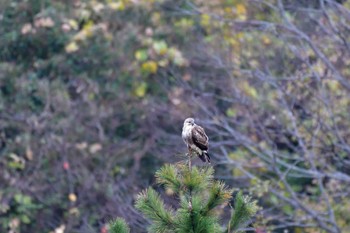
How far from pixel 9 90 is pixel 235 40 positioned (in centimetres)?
322

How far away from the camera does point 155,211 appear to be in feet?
16.6

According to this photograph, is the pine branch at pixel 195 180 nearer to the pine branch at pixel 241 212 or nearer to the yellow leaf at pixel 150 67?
the pine branch at pixel 241 212

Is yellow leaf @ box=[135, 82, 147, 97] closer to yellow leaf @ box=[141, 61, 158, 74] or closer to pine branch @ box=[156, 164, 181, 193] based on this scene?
yellow leaf @ box=[141, 61, 158, 74]

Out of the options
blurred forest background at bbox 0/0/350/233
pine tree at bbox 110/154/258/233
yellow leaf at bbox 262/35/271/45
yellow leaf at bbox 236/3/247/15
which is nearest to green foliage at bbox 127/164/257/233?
pine tree at bbox 110/154/258/233

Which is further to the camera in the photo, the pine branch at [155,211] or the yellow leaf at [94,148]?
the yellow leaf at [94,148]

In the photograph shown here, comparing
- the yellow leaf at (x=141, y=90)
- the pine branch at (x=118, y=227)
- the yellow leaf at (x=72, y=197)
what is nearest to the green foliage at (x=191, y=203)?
the pine branch at (x=118, y=227)

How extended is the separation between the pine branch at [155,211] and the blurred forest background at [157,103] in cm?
490

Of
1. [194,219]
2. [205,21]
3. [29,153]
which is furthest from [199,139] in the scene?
[205,21]

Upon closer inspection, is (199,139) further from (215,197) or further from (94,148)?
(94,148)

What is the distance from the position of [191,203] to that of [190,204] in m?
0.01

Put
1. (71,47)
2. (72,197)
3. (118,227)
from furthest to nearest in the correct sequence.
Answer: (71,47)
(72,197)
(118,227)

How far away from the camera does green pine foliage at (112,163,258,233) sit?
4922 mm

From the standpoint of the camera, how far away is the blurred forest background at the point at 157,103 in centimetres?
1105

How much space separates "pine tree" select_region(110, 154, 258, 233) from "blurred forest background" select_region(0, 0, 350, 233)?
485cm
